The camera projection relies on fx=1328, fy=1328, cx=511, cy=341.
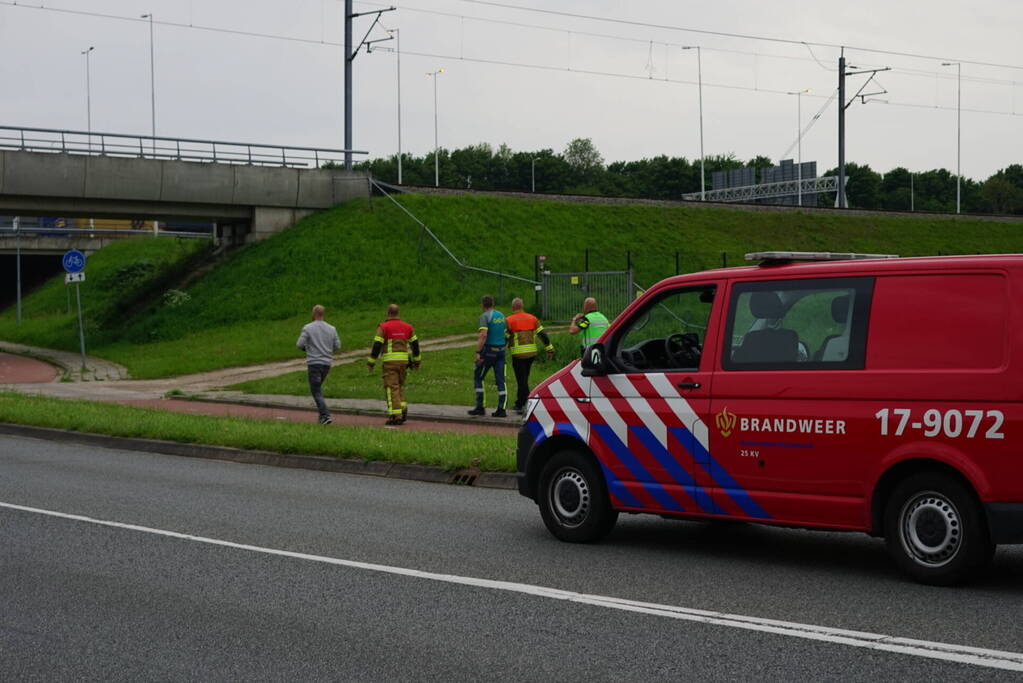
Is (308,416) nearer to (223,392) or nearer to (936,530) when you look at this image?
(223,392)

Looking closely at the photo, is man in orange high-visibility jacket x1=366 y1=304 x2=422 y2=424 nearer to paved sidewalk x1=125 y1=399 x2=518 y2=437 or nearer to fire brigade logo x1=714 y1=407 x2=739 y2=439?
paved sidewalk x1=125 y1=399 x2=518 y2=437

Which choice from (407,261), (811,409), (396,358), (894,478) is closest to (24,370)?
(407,261)

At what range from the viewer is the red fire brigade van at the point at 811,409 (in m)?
7.60

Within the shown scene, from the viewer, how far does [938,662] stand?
233 inches

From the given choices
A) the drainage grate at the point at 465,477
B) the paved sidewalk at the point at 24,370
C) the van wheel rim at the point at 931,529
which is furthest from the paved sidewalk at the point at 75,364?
the van wheel rim at the point at 931,529

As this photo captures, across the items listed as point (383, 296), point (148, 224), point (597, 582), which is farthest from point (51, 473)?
point (148, 224)

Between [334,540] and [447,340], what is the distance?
980 inches

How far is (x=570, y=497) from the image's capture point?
31.8ft

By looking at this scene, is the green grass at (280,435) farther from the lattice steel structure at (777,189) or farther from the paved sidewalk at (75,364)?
the lattice steel structure at (777,189)

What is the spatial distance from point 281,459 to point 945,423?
9.58 metres

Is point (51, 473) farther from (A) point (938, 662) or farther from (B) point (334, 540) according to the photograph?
(A) point (938, 662)

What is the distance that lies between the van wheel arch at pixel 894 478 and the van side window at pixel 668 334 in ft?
5.21

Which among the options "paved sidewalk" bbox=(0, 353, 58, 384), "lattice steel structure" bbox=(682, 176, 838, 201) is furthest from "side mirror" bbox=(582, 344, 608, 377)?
"lattice steel structure" bbox=(682, 176, 838, 201)

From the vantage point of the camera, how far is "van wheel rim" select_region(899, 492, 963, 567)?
25.1 ft
